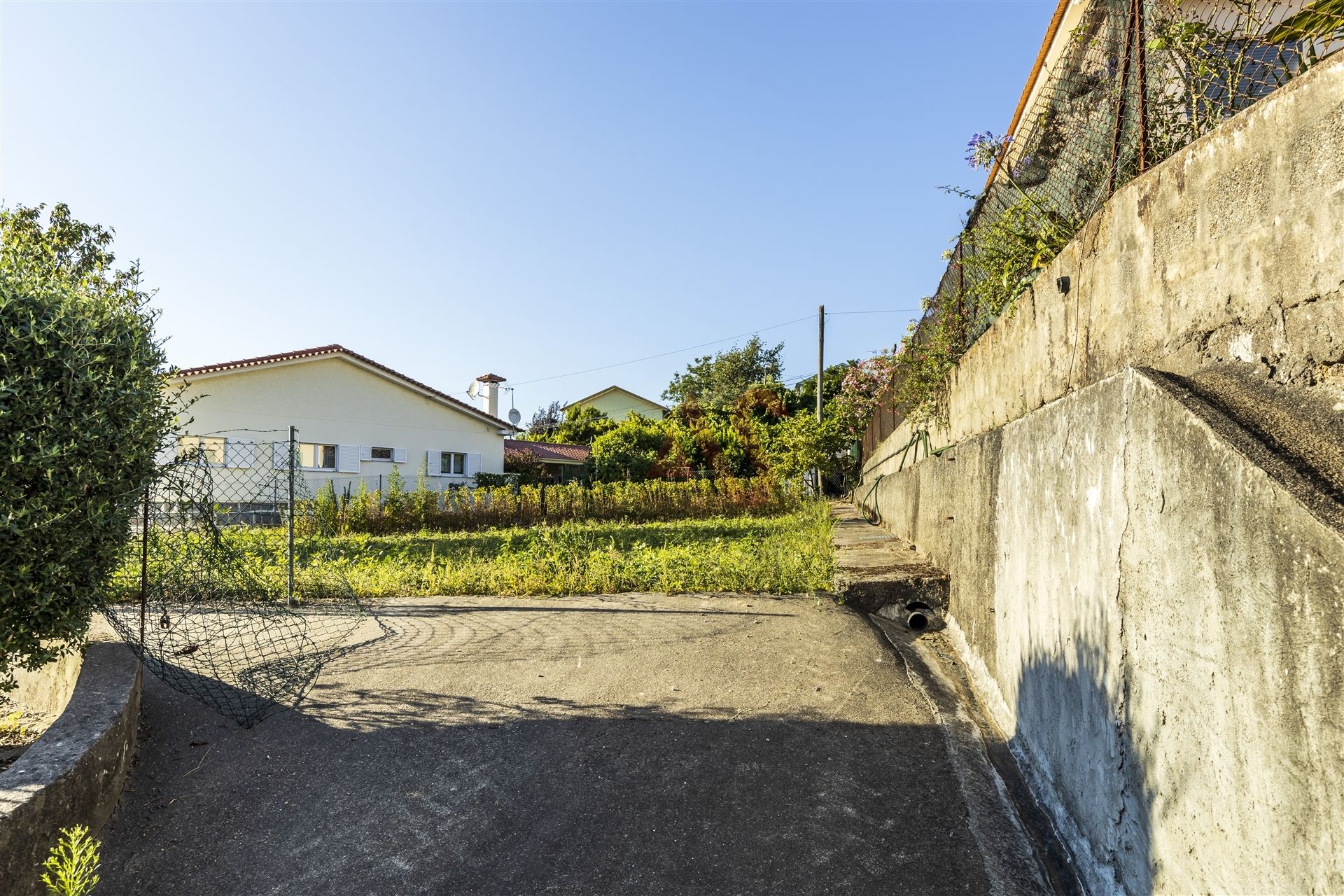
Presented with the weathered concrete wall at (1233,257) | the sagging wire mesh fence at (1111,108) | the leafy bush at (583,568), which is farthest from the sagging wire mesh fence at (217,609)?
the sagging wire mesh fence at (1111,108)

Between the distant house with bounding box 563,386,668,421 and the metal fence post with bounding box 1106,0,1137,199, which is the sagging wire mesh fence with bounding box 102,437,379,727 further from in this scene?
the distant house with bounding box 563,386,668,421

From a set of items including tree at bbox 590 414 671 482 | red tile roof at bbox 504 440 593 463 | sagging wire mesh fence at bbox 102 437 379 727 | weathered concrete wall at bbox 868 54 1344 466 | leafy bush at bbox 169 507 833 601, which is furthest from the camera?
red tile roof at bbox 504 440 593 463

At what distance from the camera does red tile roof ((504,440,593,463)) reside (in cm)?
2883

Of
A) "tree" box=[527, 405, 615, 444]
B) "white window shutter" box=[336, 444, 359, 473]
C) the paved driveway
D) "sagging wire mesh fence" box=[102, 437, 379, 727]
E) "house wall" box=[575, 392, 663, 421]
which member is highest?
"house wall" box=[575, 392, 663, 421]

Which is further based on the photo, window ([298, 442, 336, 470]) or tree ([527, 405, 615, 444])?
tree ([527, 405, 615, 444])

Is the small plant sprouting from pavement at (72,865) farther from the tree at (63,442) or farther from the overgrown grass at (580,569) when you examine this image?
the overgrown grass at (580,569)

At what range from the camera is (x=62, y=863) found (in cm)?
246

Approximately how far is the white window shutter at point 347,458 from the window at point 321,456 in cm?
12

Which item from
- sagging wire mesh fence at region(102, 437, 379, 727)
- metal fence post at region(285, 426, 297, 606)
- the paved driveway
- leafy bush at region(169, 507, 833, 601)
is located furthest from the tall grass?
the paved driveway

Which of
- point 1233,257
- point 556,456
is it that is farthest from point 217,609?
point 556,456

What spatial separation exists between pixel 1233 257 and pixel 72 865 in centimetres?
396

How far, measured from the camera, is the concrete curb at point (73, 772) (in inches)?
95.4

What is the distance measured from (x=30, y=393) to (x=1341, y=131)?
472 cm

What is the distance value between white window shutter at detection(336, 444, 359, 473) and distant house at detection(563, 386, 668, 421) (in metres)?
24.7
